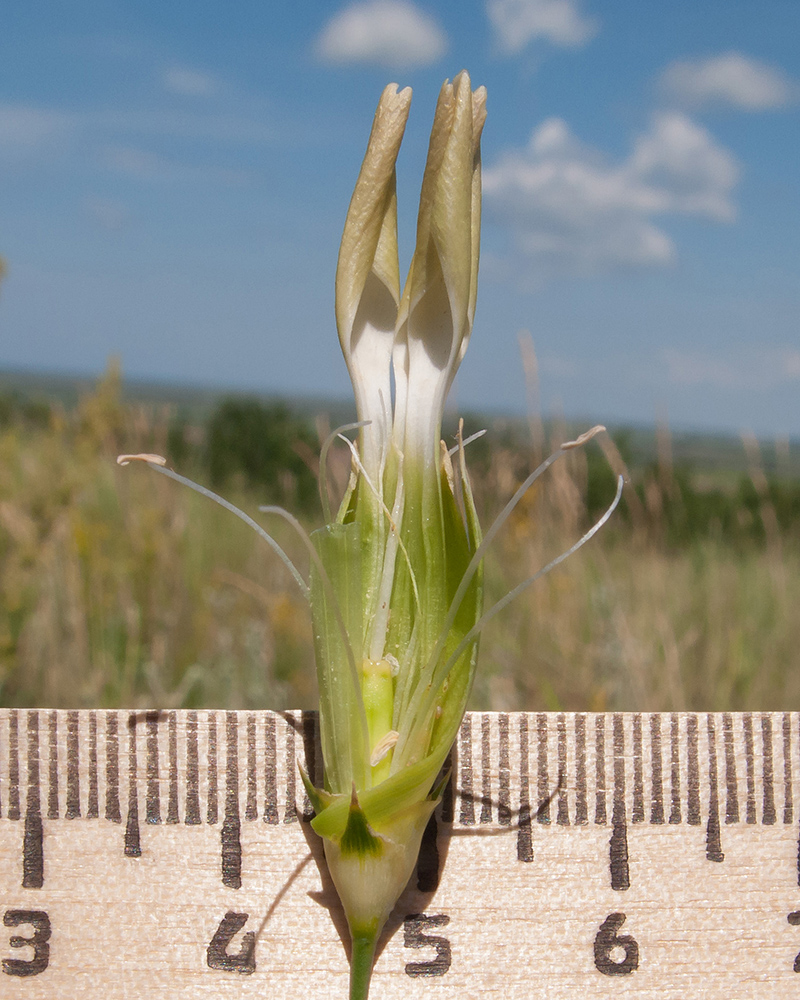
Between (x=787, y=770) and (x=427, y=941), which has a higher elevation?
(x=787, y=770)

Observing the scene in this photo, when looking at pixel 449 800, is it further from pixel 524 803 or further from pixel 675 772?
pixel 675 772

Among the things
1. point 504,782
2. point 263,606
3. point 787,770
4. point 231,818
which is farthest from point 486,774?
point 263,606

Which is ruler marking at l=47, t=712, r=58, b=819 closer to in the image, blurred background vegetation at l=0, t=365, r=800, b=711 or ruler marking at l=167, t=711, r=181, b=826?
ruler marking at l=167, t=711, r=181, b=826

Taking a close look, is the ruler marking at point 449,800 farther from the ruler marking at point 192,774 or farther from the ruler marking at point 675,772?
the ruler marking at point 675,772

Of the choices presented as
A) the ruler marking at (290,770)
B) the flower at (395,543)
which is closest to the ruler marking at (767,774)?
the flower at (395,543)

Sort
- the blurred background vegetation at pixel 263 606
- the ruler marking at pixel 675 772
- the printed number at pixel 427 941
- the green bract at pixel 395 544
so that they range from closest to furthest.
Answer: the green bract at pixel 395 544 → the printed number at pixel 427 941 → the ruler marking at pixel 675 772 → the blurred background vegetation at pixel 263 606

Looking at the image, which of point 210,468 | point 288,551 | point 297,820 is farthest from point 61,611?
point 210,468

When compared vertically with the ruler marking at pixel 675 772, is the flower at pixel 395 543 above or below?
above

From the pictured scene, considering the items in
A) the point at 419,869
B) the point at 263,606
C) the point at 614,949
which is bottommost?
the point at 614,949
